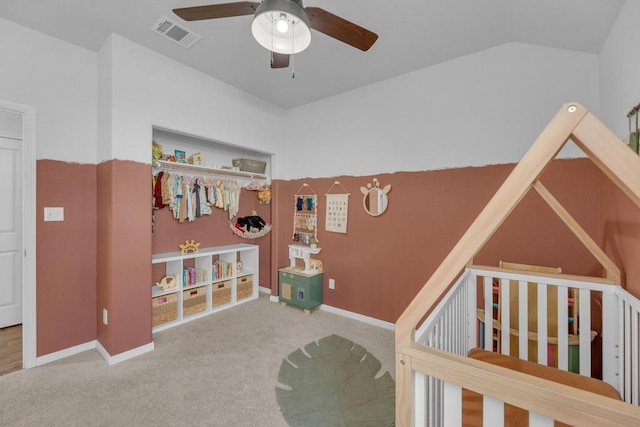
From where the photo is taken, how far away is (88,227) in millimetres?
2385

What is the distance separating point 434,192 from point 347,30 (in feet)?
5.44

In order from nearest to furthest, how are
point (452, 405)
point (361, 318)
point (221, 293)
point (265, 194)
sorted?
1. point (452, 405)
2. point (361, 318)
3. point (221, 293)
4. point (265, 194)

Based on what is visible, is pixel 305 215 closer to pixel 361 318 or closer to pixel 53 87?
pixel 361 318

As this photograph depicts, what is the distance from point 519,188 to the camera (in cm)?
78

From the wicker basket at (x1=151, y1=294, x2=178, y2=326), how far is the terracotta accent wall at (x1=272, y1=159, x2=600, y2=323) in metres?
1.22

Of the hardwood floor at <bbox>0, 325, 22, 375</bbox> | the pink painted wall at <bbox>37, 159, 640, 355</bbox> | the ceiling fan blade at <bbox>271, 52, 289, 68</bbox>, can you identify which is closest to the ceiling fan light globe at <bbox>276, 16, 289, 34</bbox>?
the ceiling fan blade at <bbox>271, 52, 289, 68</bbox>

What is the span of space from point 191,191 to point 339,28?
248 cm

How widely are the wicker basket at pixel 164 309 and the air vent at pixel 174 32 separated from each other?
8.04ft

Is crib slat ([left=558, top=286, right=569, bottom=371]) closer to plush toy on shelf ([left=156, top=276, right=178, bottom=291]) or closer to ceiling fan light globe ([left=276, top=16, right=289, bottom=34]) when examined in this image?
ceiling fan light globe ([left=276, top=16, right=289, bottom=34])

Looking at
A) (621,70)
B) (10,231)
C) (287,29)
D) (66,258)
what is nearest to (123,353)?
(66,258)

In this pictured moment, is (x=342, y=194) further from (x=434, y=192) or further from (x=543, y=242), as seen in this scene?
(x=543, y=242)

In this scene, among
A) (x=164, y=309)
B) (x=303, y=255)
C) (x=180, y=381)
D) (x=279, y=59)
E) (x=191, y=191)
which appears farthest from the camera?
(x=303, y=255)

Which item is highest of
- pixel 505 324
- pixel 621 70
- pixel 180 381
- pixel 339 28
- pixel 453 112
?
pixel 339 28

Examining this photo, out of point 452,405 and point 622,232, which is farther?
point 622,232
